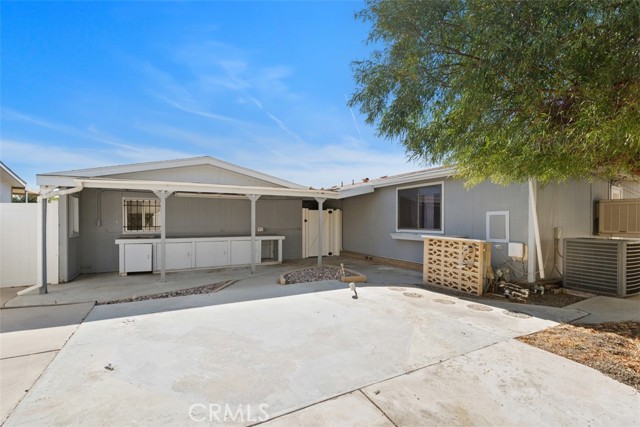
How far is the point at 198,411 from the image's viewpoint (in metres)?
2.18

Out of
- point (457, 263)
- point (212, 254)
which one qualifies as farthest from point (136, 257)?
point (457, 263)

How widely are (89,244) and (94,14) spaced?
5.61 meters

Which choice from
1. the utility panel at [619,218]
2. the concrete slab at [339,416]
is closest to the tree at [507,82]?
the concrete slab at [339,416]

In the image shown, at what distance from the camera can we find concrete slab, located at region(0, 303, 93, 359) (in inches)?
131

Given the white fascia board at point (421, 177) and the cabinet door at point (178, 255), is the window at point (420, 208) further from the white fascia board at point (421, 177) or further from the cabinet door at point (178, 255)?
the cabinet door at point (178, 255)

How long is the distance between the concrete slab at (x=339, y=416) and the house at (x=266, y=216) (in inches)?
218

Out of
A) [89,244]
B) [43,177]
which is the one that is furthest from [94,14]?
[89,244]

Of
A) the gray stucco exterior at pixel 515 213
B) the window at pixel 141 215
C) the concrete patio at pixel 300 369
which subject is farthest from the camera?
the window at pixel 141 215

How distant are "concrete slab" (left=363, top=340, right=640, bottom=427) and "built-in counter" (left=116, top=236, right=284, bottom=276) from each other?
726 centimetres

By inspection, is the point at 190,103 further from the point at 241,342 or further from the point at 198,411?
the point at 198,411

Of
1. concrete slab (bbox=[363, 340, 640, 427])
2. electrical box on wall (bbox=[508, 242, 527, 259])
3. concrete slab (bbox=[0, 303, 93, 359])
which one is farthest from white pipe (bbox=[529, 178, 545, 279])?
concrete slab (bbox=[0, 303, 93, 359])

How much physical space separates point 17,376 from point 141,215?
6727mm

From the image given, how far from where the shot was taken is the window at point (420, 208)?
8078 mm

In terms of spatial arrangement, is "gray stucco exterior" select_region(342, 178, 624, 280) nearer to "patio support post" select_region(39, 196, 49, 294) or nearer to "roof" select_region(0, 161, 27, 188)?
"patio support post" select_region(39, 196, 49, 294)
